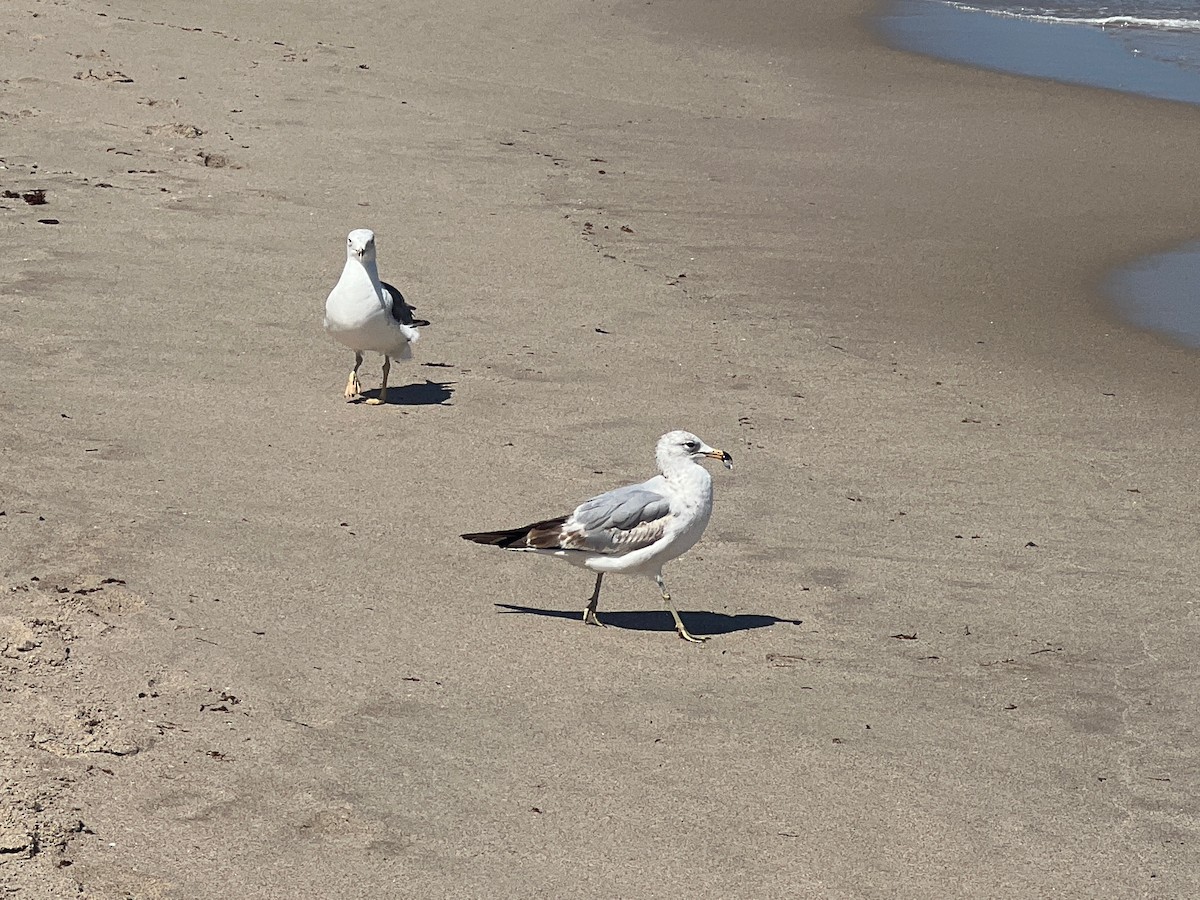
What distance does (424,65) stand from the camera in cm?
1694

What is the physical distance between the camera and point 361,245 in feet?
28.9

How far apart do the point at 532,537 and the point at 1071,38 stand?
60.7 feet

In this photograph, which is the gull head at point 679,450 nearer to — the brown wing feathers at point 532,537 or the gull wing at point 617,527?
the gull wing at point 617,527

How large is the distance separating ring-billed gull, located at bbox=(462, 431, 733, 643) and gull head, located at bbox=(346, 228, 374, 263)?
3.06 meters

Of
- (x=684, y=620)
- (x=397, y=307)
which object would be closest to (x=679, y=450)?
(x=684, y=620)

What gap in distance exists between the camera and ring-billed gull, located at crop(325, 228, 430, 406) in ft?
28.5

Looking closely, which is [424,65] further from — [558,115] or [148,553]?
[148,553]

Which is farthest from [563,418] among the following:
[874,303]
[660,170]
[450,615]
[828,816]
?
[660,170]

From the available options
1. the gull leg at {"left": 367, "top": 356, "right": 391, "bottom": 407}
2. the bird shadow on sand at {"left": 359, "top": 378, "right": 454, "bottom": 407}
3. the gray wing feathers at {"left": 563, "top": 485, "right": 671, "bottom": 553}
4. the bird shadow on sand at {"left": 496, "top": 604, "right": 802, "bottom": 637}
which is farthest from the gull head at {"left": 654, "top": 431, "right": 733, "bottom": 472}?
the gull leg at {"left": 367, "top": 356, "right": 391, "bottom": 407}

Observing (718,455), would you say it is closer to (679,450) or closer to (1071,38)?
(679,450)

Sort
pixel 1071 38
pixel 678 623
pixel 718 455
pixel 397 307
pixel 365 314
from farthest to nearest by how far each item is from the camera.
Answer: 1. pixel 1071 38
2. pixel 397 307
3. pixel 365 314
4. pixel 718 455
5. pixel 678 623

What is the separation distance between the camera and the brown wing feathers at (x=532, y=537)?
622 cm

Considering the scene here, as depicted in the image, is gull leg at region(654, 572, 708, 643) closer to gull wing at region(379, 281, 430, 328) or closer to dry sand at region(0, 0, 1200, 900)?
dry sand at region(0, 0, 1200, 900)

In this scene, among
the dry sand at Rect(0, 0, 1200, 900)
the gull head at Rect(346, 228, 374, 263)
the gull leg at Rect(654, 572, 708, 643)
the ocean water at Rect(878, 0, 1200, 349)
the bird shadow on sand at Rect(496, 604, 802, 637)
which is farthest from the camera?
the ocean water at Rect(878, 0, 1200, 349)
